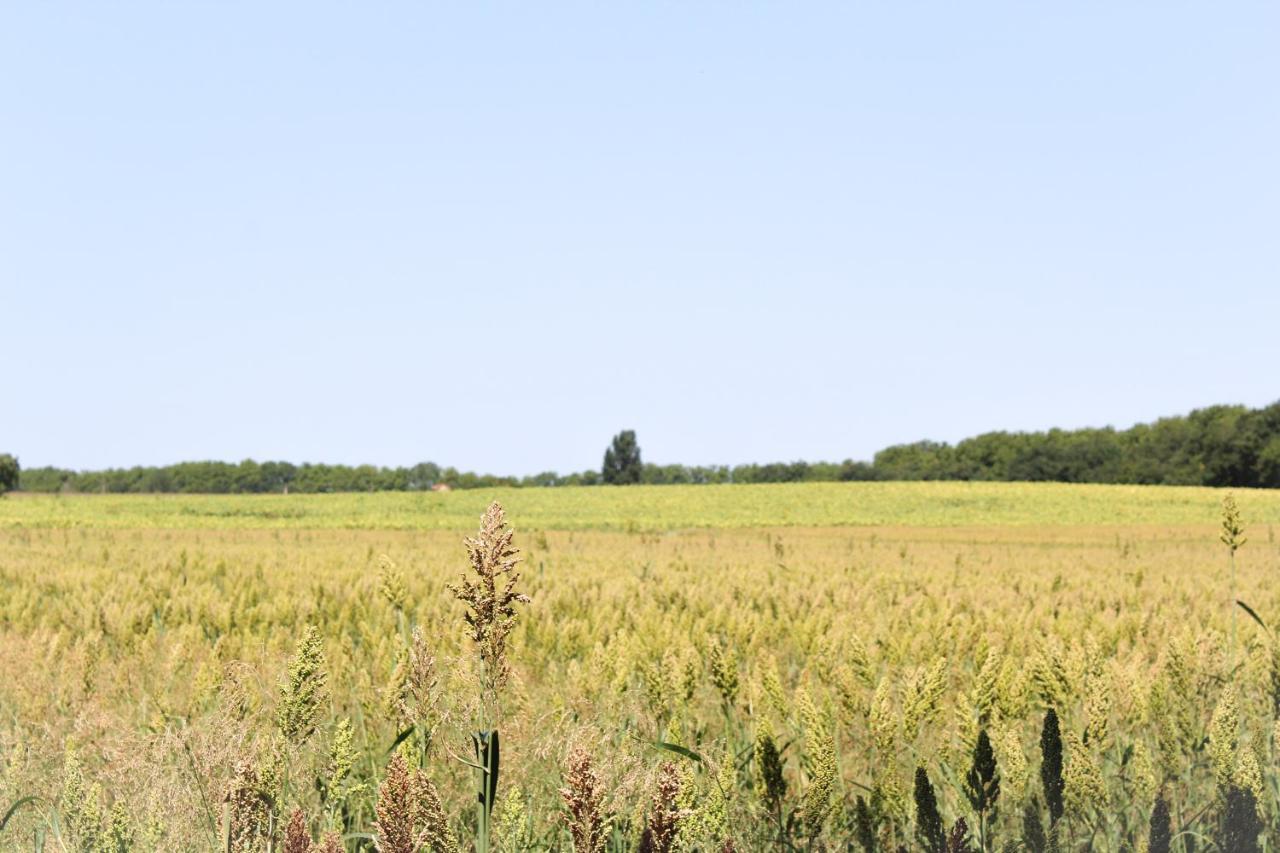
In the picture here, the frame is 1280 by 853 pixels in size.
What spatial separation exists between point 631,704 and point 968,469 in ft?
309

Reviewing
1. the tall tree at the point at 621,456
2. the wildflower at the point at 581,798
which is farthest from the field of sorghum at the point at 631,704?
the tall tree at the point at 621,456

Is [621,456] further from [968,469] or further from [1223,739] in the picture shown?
[1223,739]

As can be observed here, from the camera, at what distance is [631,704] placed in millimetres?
5316

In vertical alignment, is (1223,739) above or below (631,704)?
above

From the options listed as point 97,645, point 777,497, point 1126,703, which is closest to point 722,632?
point 1126,703

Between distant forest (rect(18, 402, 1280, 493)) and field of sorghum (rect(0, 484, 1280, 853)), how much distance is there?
2465 inches

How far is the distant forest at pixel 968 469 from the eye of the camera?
245ft

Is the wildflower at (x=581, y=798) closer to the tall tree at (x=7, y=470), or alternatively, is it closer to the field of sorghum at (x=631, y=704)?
the field of sorghum at (x=631, y=704)

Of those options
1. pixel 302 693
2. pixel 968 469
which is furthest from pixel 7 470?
pixel 302 693

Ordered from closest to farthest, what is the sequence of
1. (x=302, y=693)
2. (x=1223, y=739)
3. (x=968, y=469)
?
(x=302, y=693)
(x=1223, y=739)
(x=968, y=469)

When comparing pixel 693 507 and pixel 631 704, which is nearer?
pixel 631 704

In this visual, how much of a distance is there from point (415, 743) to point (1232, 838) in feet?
8.28

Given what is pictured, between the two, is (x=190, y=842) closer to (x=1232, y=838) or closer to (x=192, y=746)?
(x=192, y=746)

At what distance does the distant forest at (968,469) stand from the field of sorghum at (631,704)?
205 feet
